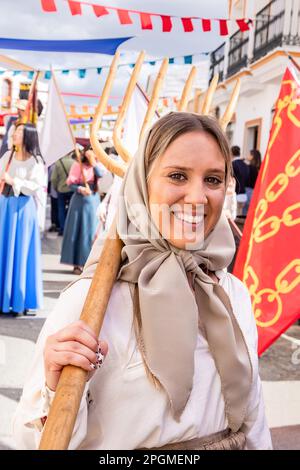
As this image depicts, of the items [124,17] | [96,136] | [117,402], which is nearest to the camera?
[117,402]

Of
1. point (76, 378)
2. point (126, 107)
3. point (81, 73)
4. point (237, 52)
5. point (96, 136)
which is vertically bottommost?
point (76, 378)

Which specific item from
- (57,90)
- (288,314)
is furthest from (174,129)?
(57,90)

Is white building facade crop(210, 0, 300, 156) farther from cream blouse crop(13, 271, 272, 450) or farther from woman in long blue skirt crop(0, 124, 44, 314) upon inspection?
cream blouse crop(13, 271, 272, 450)

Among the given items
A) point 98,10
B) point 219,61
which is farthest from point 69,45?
point 219,61

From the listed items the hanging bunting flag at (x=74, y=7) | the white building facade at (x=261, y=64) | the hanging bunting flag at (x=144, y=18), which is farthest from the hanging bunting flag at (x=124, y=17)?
the white building facade at (x=261, y=64)

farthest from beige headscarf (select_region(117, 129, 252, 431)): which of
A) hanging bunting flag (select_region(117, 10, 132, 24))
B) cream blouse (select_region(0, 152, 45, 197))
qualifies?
hanging bunting flag (select_region(117, 10, 132, 24))

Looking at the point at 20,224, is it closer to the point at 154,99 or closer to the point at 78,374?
the point at 154,99

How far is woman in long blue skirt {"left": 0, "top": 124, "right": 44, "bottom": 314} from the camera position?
17.2ft

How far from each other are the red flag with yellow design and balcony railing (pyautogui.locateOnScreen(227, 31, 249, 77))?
13777mm

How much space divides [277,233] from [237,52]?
15.7m

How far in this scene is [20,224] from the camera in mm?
5422

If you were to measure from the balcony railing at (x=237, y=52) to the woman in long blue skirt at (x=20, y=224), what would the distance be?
40.5ft
